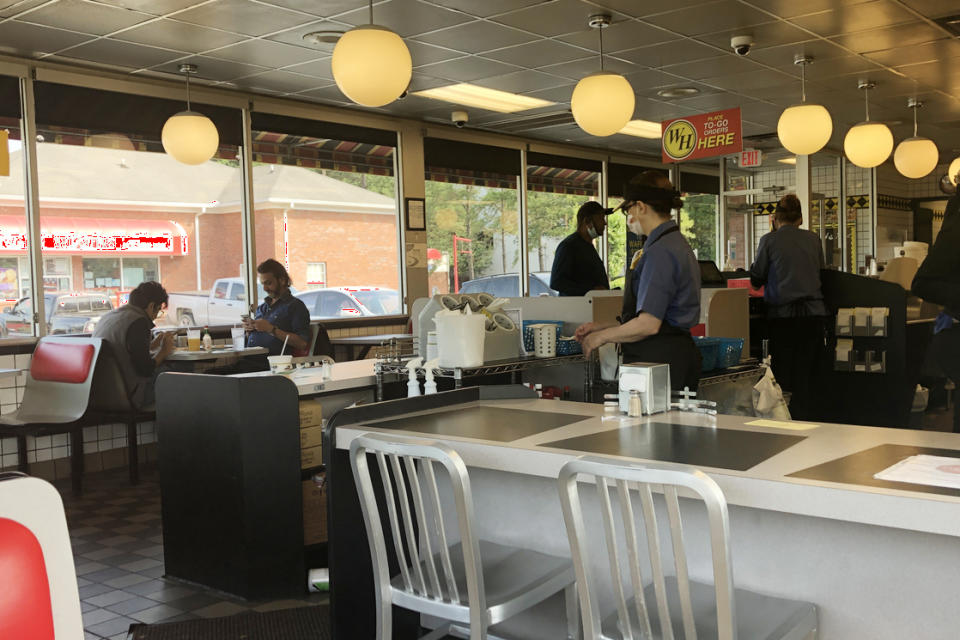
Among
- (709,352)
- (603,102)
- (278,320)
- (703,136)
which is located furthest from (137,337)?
(703,136)

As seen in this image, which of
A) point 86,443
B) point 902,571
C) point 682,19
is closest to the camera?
point 902,571

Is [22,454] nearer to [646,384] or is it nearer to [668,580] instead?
[646,384]

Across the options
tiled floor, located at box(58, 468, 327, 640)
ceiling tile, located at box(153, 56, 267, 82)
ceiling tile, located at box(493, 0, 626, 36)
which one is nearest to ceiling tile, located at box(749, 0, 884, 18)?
ceiling tile, located at box(493, 0, 626, 36)

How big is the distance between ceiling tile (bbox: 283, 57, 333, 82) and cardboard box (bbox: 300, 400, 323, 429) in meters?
3.27

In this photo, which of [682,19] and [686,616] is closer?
[686,616]

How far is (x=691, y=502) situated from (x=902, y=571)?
0.55 meters

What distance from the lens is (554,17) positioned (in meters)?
5.66

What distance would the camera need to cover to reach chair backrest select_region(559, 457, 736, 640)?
1.76 meters

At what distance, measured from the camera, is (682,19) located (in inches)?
228

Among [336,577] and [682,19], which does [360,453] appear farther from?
[682,19]

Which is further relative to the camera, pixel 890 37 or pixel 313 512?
pixel 890 37

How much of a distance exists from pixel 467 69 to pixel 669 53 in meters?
1.55

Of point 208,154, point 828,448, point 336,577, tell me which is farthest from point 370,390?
point 208,154

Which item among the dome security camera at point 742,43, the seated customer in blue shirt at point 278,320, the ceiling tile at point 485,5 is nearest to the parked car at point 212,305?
the seated customer in blue shirt at point 278,320
